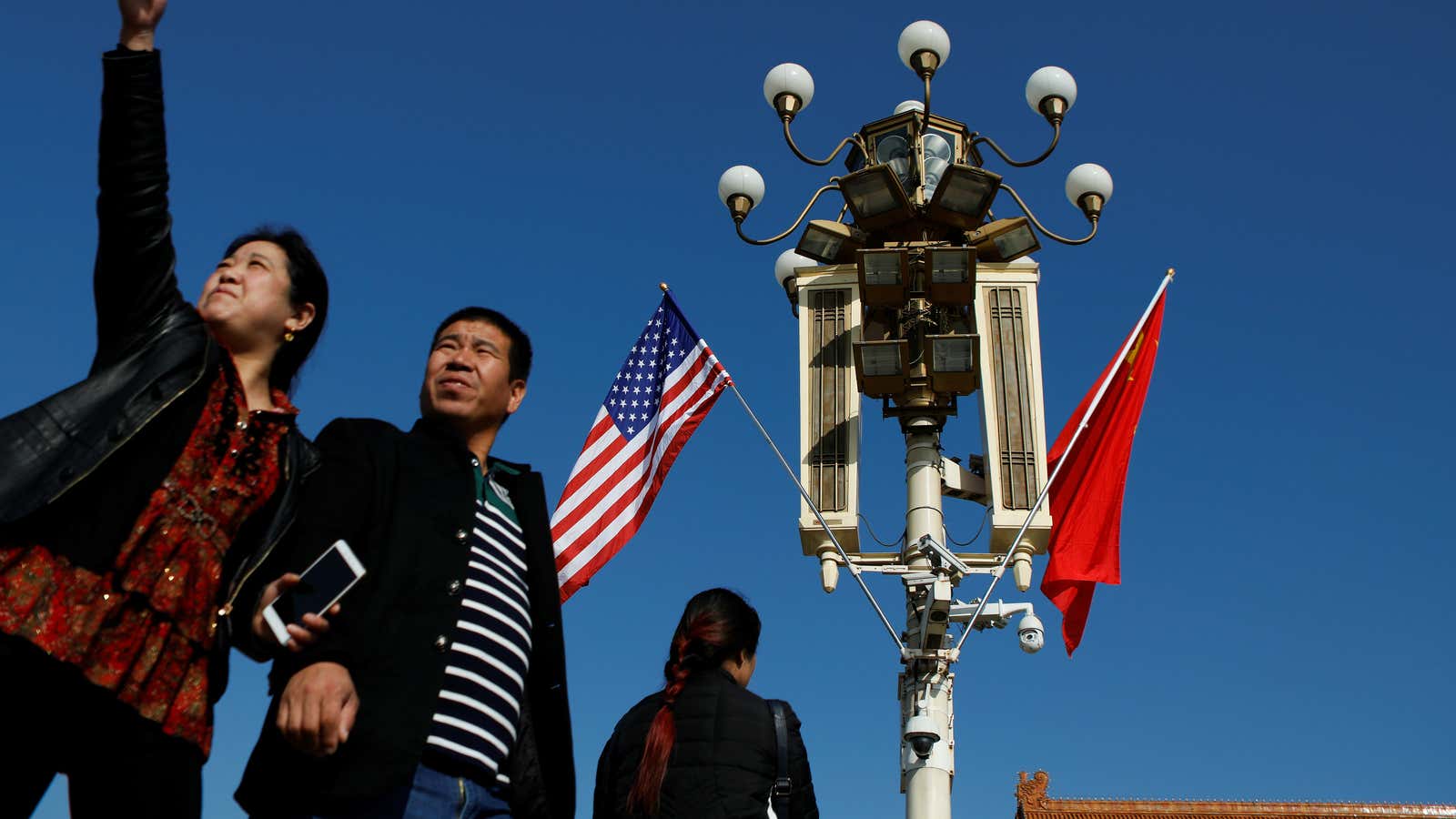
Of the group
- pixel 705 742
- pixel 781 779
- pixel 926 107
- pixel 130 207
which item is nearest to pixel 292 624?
pixel 130 207

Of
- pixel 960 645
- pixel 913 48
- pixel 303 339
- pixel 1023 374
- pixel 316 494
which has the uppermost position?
pixel 913 48

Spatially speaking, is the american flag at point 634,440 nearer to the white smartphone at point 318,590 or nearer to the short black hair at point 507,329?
the short black hair at point 507,329

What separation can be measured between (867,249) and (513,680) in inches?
322

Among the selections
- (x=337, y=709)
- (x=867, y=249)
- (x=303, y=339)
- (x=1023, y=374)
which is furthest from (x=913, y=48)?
(x=337, y=709)

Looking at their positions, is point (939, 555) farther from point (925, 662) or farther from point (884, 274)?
point (884, 274)

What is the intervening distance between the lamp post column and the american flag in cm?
168

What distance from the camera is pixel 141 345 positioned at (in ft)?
9.61

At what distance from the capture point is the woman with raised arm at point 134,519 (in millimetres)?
2633

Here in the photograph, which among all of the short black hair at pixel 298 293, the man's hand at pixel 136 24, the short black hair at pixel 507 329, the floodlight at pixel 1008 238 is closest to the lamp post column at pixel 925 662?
the floodlight at pixel 1008 238

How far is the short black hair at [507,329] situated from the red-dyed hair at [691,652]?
4.40ft

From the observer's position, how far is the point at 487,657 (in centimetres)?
329

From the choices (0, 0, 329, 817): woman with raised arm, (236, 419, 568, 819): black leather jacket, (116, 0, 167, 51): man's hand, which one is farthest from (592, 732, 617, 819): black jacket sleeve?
(116, 0, 167, 51): man's hand

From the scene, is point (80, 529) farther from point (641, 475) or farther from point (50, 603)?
point (641, 475)

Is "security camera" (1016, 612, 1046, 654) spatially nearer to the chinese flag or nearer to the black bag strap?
the chinese flag
